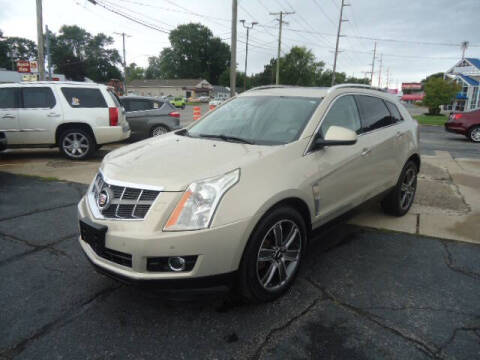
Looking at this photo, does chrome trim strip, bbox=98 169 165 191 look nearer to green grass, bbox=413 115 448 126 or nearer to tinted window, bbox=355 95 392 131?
tinted window, bbox=355 95 392 131

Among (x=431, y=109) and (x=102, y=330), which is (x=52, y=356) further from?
(x=431, y=109)

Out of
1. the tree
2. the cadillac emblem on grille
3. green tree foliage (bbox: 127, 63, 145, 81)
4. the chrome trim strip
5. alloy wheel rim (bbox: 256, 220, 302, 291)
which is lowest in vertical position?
alloy wheel rim (bbox: 256, 220, 302, 291)

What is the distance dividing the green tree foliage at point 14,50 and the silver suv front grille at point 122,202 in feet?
343

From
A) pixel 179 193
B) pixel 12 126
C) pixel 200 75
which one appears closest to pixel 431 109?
pixel 12 126

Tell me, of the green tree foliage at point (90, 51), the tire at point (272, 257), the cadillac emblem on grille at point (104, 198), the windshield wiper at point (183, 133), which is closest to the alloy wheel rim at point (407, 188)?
the tire at point (272, 257)

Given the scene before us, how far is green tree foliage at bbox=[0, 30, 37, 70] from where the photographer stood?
87.9 metres

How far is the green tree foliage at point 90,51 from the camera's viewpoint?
96.1m

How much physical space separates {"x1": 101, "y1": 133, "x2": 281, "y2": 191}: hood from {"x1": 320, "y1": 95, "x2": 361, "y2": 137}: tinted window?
30.5 inches

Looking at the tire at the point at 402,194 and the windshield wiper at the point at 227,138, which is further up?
the windshield wiper at the point at 227,138

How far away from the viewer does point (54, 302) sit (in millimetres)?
2746

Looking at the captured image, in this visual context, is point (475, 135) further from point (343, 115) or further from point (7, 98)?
point (7, 98)

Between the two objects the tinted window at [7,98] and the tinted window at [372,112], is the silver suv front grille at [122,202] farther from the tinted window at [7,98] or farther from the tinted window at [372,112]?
the tinted window at [7,98]

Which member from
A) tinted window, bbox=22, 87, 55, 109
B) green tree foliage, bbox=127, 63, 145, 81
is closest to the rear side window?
tinted window, bbox=22, 87, 55, 109

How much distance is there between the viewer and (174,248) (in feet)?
7.31
